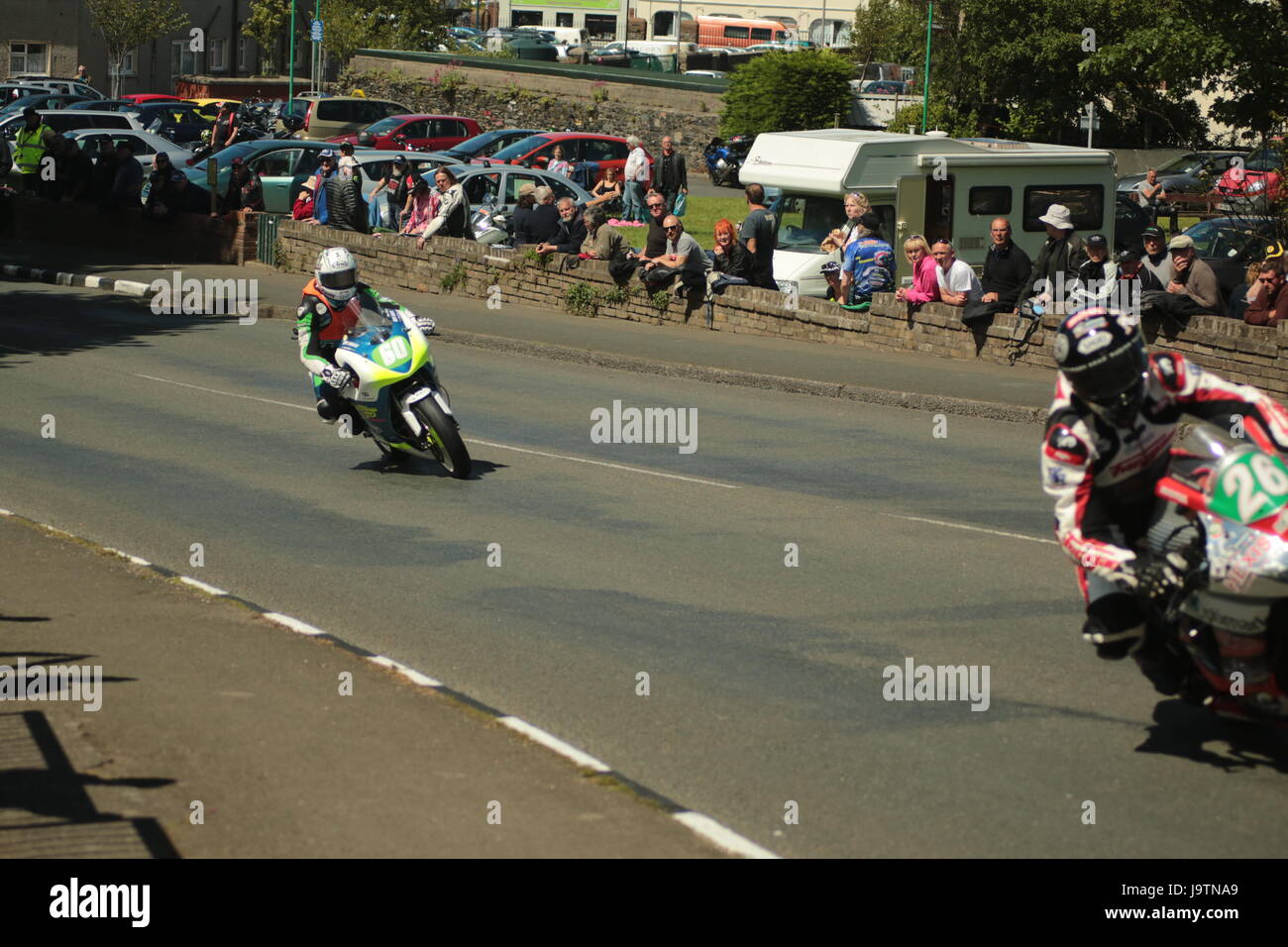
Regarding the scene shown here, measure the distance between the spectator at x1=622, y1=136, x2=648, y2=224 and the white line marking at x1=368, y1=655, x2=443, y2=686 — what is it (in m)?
26.8

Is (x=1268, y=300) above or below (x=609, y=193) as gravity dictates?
below

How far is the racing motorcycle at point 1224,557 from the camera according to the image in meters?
6.07

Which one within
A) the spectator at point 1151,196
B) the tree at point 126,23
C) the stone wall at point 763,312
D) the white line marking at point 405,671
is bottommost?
the white line marking at point 405,671

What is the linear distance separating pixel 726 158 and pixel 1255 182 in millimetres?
20014

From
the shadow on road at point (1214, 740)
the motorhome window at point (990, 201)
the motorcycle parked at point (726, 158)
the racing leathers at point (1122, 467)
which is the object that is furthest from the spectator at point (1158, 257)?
the motorcycle parked at point (726, 158)

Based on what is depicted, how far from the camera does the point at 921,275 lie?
1942 cm

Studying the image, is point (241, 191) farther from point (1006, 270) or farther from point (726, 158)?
point (726, 158)

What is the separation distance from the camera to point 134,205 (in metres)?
31.2

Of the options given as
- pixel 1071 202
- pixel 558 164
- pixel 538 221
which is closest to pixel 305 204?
pixel 558 164

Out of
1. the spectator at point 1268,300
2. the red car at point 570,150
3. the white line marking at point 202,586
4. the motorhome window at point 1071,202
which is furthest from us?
the red car at point 570,150

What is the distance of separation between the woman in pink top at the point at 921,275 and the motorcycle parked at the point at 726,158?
2570cm

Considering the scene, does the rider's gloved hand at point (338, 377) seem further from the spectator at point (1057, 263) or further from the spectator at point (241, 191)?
the spectator at point (241, 191)
